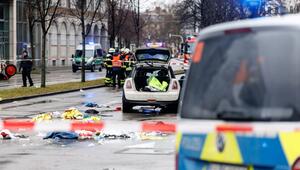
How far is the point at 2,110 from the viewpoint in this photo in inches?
717

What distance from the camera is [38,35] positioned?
202 ft

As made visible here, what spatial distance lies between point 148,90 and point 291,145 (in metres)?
13.4

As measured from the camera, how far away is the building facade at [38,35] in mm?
52594

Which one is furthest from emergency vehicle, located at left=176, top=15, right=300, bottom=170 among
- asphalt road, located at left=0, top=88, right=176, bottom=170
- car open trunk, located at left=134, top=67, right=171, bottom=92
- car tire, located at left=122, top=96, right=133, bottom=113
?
car open trunk, located at left=134, top=67, right=171, bottom=92

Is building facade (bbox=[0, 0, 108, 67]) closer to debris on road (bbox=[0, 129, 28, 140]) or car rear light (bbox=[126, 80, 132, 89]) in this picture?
car rear light (bbox=[126, 80, 132, 89])

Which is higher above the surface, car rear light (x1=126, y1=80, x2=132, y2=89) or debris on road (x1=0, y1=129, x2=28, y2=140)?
car rear light (x1=126, y1=80, x2=132, y2=89)

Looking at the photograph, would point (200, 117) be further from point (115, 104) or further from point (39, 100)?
point (39, 100)

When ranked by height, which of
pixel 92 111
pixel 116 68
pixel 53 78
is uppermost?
pixel 116 68

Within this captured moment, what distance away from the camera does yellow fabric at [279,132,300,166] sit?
4.24m

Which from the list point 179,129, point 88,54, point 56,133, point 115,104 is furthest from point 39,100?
point 88,54

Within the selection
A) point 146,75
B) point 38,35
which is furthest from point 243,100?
point 38,35

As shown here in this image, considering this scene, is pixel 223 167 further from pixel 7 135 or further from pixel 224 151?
pixel 7 135

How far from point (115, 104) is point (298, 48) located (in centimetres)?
1622

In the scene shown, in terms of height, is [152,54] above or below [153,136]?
above
